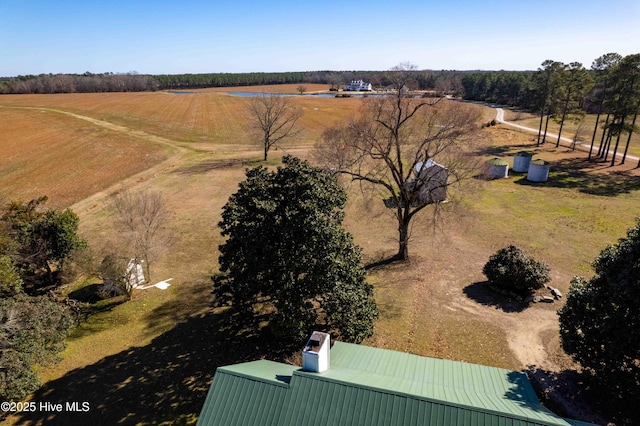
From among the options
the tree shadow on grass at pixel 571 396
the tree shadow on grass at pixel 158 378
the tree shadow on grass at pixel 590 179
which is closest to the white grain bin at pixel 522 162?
the tree shadow on grass at pixel 590 179

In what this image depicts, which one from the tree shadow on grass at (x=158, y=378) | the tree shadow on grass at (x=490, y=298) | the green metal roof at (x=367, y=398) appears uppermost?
the green metal roof at (x=367, y=398)

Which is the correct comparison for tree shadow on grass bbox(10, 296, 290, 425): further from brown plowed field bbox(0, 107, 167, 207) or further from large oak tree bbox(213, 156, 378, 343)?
brown plowed field bbox(0, 107, 167, 207)

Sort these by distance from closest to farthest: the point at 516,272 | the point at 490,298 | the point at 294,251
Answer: the point at 294,251
the point at 516,272
the point at 490,298

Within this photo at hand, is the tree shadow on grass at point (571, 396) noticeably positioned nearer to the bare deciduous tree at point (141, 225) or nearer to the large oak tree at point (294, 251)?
the large oak tree at point (294, 251)

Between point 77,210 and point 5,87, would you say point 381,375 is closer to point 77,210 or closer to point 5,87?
point 77,210

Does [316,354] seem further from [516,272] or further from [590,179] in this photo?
[590,179]

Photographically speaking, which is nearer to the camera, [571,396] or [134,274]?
[571,396]

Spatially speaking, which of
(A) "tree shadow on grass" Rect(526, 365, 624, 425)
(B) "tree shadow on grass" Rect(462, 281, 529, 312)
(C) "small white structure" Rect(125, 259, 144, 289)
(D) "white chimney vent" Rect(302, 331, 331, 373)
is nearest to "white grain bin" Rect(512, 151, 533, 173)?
(B) "tree shadow on grass" Rect(462, 281, 529, 312)

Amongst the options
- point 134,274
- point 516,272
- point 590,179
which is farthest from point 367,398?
point 590,179
